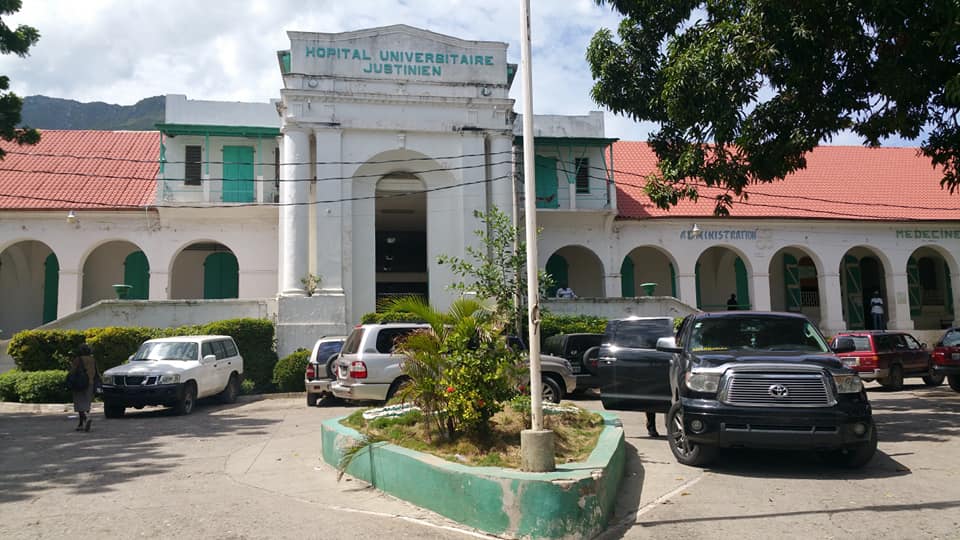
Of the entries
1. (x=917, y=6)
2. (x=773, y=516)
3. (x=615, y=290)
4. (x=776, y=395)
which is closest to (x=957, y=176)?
(x=917, y=6)

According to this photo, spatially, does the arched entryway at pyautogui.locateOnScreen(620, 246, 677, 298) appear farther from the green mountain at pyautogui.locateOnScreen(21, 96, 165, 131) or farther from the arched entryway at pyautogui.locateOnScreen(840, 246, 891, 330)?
the green mountain at pyautogui.locateOnScreen(21, 96, 165, 131)

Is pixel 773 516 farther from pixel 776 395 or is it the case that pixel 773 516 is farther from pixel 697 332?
pixel 697 332

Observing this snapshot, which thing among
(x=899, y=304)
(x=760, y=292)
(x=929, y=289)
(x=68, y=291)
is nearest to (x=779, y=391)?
(x=760, y=292)

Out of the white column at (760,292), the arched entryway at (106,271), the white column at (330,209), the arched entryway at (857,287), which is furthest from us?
the arched entryway at (857,287)

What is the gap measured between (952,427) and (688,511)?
7559 millimetres

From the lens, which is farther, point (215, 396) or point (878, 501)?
point (215, 396)

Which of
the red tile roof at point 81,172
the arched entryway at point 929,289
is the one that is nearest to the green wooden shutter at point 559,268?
the arched entryway at point 929,289

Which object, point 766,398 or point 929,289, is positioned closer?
point 766,398

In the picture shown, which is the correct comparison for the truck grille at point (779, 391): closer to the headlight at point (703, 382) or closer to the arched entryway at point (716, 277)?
the headlight at point (703, 382)

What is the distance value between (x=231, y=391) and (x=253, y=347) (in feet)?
9.79

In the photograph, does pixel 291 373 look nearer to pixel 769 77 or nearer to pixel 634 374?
pixel 634 374

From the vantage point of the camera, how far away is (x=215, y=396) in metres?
17.8

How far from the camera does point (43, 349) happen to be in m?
19.1

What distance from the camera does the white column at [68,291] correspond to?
24.5m
